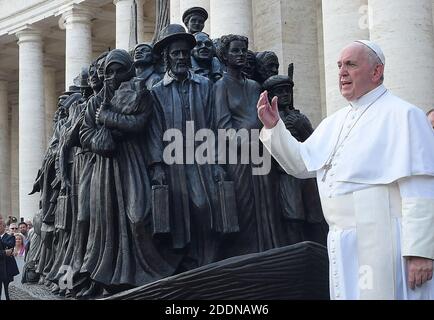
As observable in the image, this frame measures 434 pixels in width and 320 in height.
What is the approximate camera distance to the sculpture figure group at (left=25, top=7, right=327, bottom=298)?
236 inches

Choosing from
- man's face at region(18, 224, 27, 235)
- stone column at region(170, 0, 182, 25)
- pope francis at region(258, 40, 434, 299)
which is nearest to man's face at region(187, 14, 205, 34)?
pope francis at region(258, 40, 434, 299)

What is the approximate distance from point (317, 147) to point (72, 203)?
3.08 m

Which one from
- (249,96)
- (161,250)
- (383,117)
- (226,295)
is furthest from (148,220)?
(383,117)

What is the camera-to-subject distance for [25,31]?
3747 cm

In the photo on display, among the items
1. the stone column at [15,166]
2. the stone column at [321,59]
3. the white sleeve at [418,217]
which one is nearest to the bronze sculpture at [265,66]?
the white sleeve at [418,217]

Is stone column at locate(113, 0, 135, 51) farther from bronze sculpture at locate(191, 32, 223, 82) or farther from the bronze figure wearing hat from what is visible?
bronze sculpture at locate(191, 32, 223, 82)

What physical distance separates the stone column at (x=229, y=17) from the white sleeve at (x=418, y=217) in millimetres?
17741

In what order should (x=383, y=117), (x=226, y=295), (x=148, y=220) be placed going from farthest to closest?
(x=148, y=220)
(x=226, y=295)
(x=383, y=117)

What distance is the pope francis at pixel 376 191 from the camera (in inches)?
155

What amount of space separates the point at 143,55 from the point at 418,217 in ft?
12.3

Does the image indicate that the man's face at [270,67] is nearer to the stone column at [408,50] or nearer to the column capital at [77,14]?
the stone column at [408,50]

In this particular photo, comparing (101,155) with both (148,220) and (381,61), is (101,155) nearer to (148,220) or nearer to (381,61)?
(148,220)

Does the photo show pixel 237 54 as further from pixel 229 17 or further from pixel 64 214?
pixel 229 17

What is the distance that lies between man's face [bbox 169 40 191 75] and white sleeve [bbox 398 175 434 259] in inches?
111
